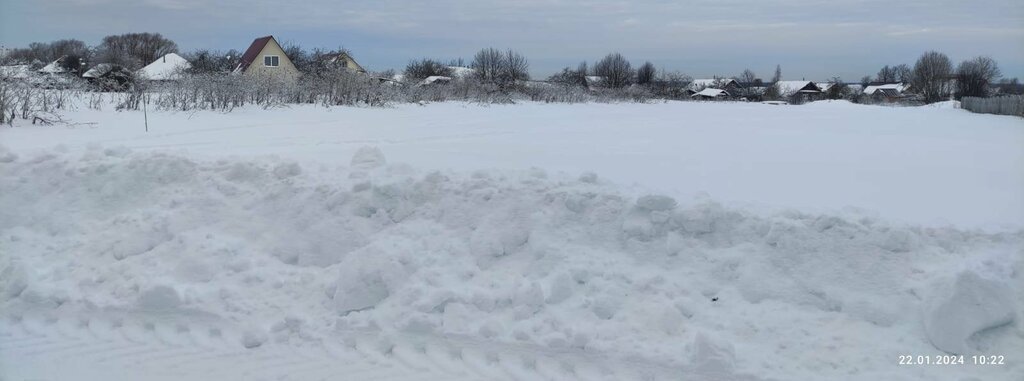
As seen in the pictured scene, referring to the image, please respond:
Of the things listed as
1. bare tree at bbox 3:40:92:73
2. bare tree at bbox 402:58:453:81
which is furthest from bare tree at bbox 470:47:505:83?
bare tree at bbox 3:40:92:73

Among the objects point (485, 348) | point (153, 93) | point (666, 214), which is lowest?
point (485, 348)

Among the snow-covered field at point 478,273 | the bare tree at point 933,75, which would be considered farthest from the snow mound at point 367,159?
the bare tree at point 933,75

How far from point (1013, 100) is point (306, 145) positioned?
103 feet

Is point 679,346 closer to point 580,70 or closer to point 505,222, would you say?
point 505,222

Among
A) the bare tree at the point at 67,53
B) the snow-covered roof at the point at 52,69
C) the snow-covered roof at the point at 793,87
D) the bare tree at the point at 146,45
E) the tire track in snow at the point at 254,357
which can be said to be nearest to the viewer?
the tire track in snow at the point at 254,357

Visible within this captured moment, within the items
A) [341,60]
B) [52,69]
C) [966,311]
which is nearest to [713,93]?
[341,60]

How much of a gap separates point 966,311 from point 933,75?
6077cm

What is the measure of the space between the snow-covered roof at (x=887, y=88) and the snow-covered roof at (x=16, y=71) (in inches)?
2859

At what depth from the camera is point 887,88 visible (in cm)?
7375

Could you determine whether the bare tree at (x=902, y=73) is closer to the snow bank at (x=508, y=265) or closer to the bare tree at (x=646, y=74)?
the bare tree at (x=646, y=74)

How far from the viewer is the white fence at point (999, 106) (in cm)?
2843

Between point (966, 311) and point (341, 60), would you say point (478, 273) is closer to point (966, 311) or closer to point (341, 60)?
point (966, 311)

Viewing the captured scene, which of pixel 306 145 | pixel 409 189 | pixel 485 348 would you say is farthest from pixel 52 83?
pixel 485 348

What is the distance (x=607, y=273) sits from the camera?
4.79m
